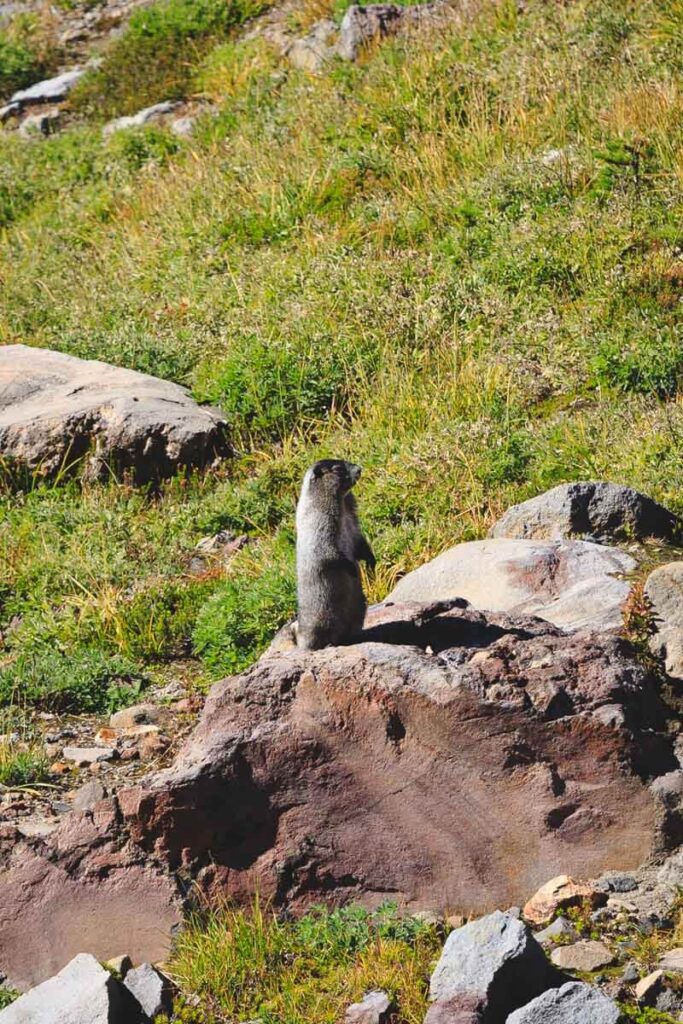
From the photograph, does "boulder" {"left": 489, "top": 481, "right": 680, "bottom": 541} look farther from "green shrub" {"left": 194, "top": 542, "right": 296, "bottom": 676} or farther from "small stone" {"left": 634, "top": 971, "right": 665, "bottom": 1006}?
"small stone" {"left": 634, "top": 971, "right": 665, "bottom": 1006}

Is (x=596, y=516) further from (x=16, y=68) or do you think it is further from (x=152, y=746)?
(x=16, y=68)

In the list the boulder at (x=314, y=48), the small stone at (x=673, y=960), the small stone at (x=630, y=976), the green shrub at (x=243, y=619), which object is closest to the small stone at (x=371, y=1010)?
the small stone at (x=630, y=976)

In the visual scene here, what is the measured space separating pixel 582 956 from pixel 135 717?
344 centimetres

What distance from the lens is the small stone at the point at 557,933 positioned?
5359 millimetres

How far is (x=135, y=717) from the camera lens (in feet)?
25.5

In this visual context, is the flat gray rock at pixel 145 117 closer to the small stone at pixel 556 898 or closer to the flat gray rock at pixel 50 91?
the flat gray rock at pixel 50 91

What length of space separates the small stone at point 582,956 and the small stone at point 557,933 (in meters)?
0.05

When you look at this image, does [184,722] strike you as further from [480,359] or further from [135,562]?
[480,359]

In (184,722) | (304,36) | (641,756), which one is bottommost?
(184,722)

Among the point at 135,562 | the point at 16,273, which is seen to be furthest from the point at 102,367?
the point at 16,273

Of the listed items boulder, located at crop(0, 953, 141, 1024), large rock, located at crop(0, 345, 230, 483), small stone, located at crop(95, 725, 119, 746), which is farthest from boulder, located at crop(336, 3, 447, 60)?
boulder, located at crop(0, 953, 141, 1024)

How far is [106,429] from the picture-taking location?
1073 cm

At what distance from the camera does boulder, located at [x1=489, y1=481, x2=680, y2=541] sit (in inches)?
307

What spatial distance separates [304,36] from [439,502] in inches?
464
